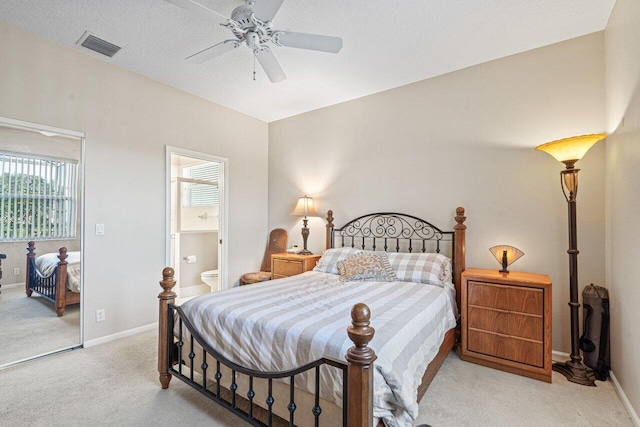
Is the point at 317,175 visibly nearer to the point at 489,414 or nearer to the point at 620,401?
the point at 489,414

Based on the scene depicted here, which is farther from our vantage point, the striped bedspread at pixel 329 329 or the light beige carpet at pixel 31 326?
the light beige carpet at pixel 31 326

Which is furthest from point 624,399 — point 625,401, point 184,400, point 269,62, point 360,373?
point 269,62

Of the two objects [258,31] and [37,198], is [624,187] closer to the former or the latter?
[258,31]

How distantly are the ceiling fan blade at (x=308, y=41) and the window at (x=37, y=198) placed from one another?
237cm

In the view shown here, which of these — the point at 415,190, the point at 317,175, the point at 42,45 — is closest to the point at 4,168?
the point at 42,45

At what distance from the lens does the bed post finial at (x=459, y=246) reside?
10.3ft

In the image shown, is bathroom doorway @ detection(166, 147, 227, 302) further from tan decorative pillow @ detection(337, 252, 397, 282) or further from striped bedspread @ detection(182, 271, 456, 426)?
striped bedspread @ detection(182, 271, 456, 426)

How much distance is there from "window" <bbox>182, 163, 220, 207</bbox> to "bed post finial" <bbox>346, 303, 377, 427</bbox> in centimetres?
453

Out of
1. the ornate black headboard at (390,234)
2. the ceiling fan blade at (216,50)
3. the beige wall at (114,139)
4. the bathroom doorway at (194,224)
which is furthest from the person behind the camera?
the bathroom doorway at (194,224)

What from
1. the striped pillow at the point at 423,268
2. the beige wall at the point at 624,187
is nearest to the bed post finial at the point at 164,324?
the striped pillow at the point at 423,268

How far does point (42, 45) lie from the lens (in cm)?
278

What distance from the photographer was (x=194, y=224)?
5387 mm

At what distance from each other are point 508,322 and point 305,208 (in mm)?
2690

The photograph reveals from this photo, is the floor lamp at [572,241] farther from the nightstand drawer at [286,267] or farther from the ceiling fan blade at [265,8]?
the nightstand drawer at [286,267]
